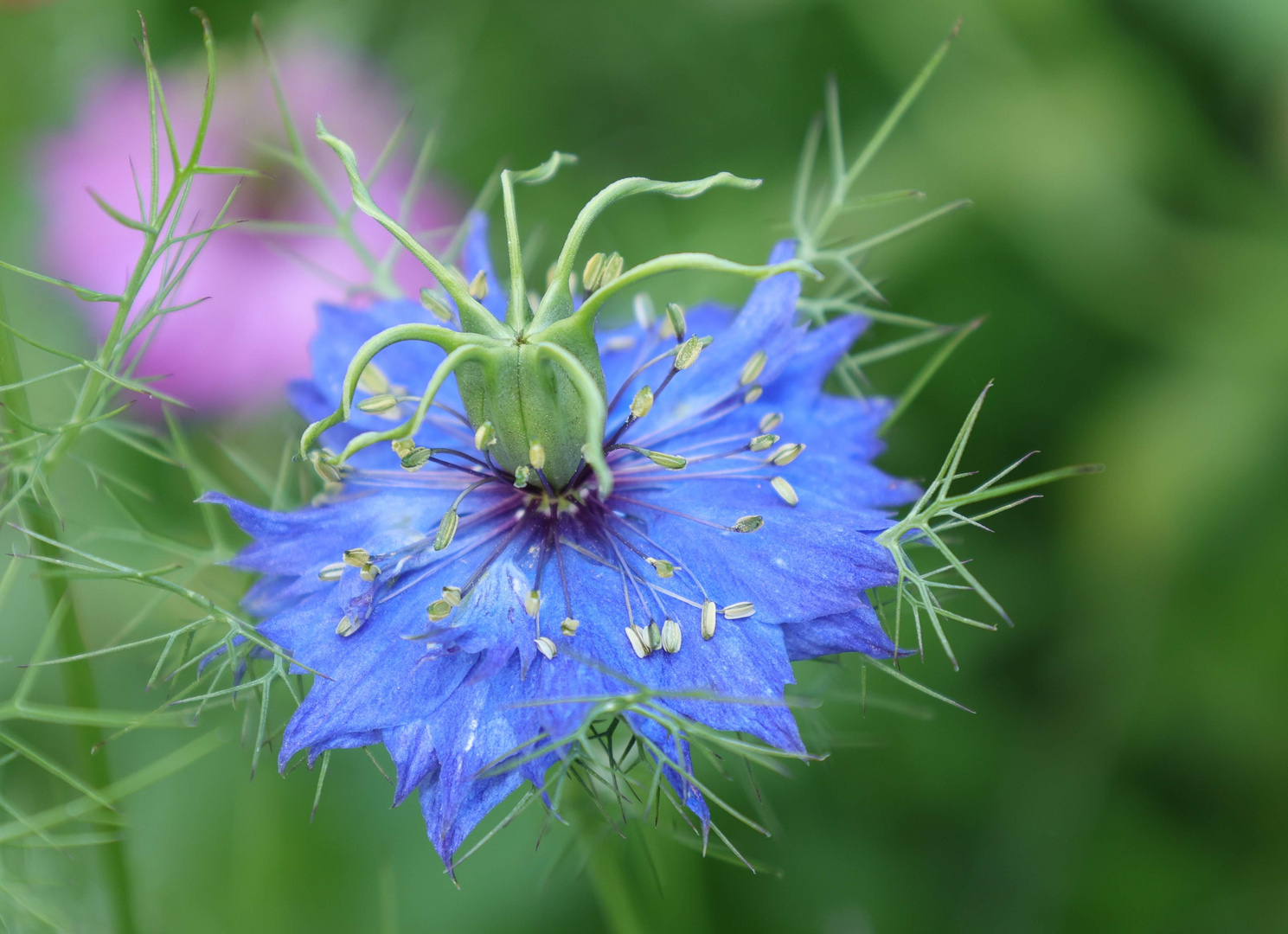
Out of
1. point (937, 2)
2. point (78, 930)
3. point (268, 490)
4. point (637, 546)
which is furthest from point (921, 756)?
point (937, 2)

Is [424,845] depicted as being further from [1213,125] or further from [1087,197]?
[1213,125]

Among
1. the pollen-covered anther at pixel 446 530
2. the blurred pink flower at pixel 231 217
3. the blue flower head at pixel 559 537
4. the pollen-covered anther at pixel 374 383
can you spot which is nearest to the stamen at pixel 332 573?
the blue flower head at pixel 559 537

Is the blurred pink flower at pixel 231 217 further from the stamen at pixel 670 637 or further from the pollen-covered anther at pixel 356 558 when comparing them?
the stamen at pixel 670 637

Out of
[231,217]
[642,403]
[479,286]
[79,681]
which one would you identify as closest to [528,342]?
[642,403]

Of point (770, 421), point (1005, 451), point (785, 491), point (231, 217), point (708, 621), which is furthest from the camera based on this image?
point (231, 217)

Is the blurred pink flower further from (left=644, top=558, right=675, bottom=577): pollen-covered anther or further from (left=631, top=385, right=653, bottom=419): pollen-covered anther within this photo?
(left=644, top=558, right=675, bottom=577): pollen-covered anther

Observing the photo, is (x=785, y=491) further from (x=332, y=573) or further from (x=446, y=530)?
(x=332, y=573)
